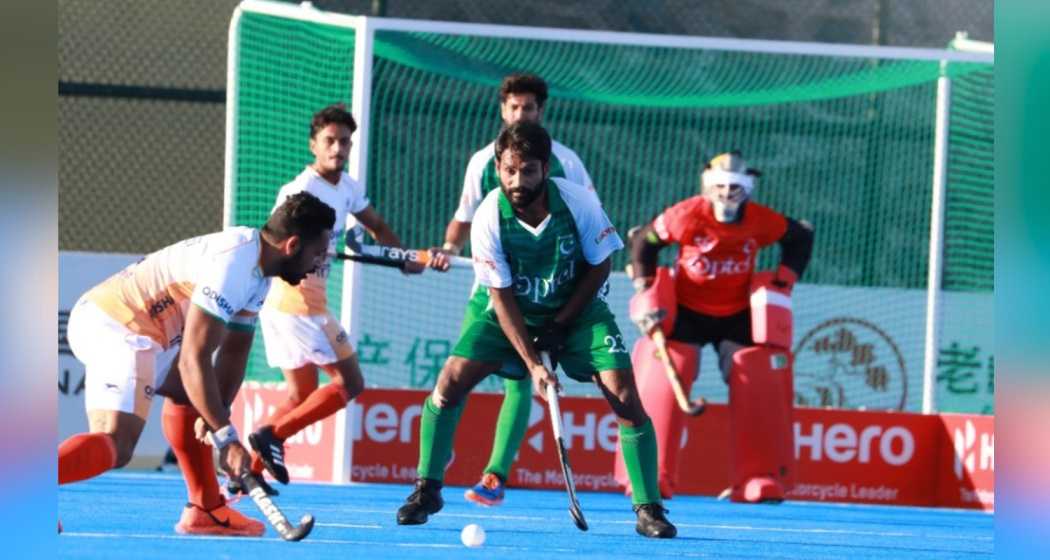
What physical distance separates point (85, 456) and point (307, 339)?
261cm

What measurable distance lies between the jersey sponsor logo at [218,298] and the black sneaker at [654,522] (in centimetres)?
162

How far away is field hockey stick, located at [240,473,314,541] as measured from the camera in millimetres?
4293

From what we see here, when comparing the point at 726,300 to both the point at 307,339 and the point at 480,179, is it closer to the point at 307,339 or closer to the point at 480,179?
the point at 480,179

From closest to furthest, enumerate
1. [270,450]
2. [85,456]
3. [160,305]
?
[85,456] → [160,305] → [270,450]

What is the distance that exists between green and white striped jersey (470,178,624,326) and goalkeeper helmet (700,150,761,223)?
2.57 m

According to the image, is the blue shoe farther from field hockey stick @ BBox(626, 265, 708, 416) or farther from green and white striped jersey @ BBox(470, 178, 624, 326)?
field hockey stick @ BBox(626, 265, 708, 416)

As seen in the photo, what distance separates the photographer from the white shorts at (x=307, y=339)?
7.21m

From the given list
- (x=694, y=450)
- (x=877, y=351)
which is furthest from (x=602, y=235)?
(x=877, y=351)

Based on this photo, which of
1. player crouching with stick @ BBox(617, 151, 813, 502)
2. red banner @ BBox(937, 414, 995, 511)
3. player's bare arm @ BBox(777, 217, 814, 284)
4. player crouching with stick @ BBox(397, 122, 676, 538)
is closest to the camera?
player crouching with stick @ BBox(397, 122, 676, 538)

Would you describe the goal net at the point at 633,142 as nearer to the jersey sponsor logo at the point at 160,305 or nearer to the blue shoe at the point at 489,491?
the blue shoe at the point at 489,491

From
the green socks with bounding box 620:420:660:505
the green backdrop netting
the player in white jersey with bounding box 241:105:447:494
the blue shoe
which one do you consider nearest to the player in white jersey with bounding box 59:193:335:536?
the green socks with bounding box 620:420:660:505

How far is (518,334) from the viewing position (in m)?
5.37

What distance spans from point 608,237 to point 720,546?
106 centimetres

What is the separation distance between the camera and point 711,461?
9156mm
